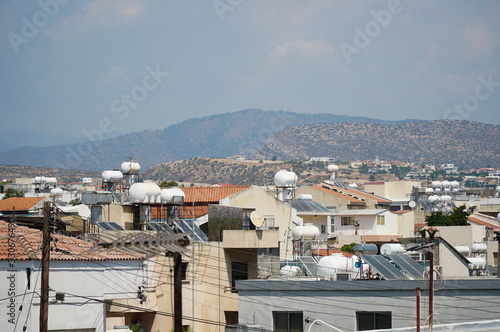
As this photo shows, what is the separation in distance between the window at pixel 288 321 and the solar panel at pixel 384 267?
8.60ft

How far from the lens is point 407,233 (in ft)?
235

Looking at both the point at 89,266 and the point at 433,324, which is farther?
the point at 89,266

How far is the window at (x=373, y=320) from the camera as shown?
75.6ft

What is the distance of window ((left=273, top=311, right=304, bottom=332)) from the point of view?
24.1m

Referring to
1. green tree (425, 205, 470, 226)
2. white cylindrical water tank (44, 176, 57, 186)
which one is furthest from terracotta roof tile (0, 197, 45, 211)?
green tree (425, 205, 470, 226)

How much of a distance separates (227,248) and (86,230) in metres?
10.9

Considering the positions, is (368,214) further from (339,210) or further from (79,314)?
(79,314)

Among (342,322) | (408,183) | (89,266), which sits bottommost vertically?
(342,322)

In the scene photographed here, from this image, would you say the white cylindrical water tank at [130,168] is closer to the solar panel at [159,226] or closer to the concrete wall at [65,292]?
the solar panel at [159,226]

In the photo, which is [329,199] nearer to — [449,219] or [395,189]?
[449,219]

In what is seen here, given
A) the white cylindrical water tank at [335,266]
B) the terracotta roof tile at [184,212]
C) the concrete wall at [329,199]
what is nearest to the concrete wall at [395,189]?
the concrete wall at [329,199]

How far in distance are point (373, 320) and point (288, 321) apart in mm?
2606

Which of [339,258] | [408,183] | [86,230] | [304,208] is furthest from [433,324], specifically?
[408,183]

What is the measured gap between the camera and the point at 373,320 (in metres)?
23.3
